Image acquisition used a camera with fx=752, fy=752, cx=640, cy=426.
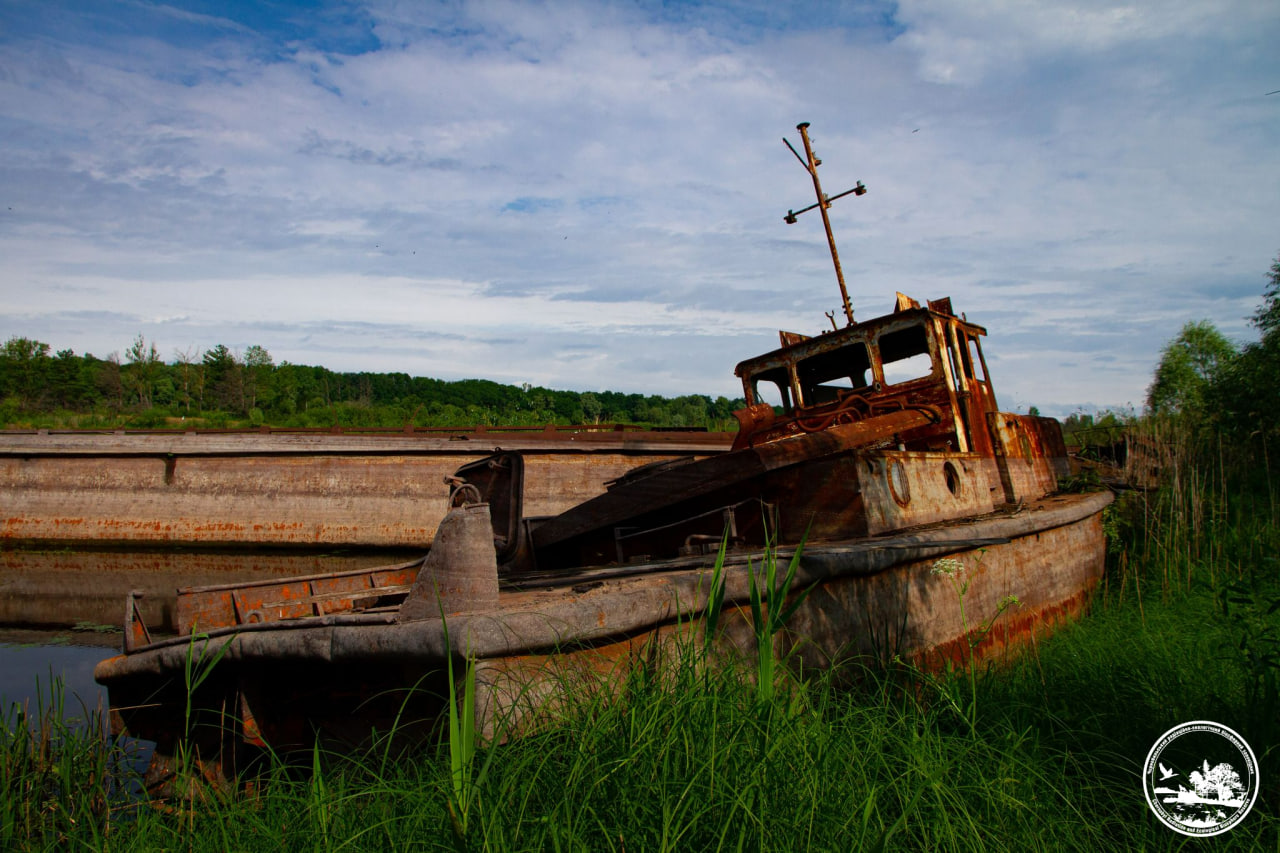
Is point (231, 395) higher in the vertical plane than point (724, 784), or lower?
higher

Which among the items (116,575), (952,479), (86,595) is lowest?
(952,479)

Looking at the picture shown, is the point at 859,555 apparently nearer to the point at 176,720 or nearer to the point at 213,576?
the point at 176,720

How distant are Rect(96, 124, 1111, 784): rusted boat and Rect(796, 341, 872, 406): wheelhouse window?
27mm

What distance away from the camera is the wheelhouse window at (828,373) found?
7.25m

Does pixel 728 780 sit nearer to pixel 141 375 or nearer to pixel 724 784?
pixel 724 784

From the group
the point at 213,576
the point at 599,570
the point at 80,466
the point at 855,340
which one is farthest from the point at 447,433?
the point at 599,570

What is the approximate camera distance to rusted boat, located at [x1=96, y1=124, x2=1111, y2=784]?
2771mm

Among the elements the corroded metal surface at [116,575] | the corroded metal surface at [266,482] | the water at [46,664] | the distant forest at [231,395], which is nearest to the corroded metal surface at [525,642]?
the water at [46,664]

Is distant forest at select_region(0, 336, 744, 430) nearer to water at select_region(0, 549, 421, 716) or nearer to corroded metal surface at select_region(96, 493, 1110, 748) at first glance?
water at select_region(0, 549, 421, 716)

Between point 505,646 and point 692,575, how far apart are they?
1.02m

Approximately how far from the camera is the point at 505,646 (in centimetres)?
251

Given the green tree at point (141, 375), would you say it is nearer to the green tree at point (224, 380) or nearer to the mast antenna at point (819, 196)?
the green tree at point (224, 380)

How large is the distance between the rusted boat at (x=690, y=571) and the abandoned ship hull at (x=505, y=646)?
1 centimetres

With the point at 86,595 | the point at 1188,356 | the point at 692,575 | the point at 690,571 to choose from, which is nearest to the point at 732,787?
the point at 692,575
